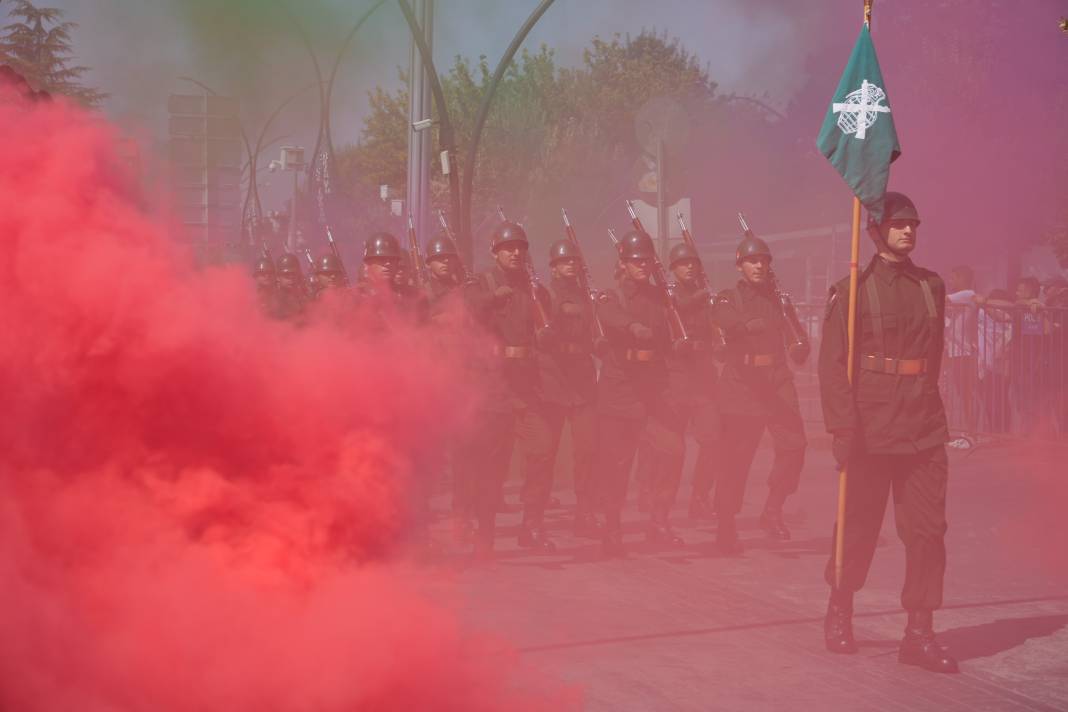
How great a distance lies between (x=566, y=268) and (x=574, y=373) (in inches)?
36.4

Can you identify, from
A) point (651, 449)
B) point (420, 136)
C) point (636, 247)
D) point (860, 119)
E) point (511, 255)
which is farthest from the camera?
point (420, 136)

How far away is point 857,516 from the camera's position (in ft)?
23.7

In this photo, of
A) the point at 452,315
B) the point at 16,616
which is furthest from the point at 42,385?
the point at 452,315

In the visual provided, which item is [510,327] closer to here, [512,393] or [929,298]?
[512,393]

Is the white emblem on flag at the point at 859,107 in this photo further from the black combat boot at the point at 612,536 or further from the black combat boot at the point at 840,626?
the black combat boot at the point at 612,536

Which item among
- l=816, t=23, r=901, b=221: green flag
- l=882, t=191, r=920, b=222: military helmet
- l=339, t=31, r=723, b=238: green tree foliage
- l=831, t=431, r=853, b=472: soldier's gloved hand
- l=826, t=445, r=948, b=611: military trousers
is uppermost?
l=339, t=31, r=723, b=238: green tree foliage

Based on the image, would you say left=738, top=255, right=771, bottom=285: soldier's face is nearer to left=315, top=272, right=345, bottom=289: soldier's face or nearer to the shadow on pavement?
the shadow on pavement

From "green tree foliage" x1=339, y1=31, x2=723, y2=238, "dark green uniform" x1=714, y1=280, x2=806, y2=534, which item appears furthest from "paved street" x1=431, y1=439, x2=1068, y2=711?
"green tree foliage" x1=339, y1=31, x2=723, y2=238

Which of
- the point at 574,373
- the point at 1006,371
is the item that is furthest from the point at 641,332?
the point at 1006,371

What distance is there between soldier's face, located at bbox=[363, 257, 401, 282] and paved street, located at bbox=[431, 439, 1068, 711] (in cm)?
215

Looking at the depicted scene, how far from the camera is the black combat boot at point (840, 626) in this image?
23.4ft

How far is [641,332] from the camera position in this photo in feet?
34.1

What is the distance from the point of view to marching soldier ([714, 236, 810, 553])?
34.5ft

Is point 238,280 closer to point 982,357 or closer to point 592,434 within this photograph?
point 592,434
